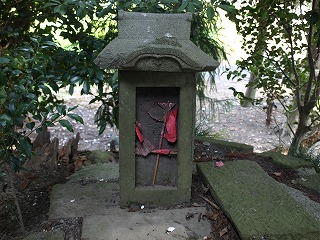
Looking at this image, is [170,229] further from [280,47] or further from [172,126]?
[280,47]

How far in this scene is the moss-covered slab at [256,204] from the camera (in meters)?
1.88

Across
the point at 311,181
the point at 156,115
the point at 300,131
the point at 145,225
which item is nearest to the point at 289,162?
the point at 311,181

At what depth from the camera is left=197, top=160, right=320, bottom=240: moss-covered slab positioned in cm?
→ 188

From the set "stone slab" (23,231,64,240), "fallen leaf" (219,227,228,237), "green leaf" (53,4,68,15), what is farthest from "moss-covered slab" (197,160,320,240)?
"green leaf" (53,4,68,15)

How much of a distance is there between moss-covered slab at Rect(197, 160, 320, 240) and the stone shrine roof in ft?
2.76

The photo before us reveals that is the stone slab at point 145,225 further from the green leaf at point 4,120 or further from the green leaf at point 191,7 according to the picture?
the green leaf at point 191,7

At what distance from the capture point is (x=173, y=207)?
7.54 feet

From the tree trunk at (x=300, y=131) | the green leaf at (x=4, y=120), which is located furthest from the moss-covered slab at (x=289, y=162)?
the green leaf at (x=4, y=120)

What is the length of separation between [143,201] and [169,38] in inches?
41.7

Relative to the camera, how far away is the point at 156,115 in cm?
224

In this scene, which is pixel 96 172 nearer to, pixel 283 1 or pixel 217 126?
pixel 283 1

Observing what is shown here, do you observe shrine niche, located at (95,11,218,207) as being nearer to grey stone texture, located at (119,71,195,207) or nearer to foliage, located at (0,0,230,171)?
grey stone texture, located at (119,71,195,207)

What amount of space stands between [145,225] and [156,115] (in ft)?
2.23

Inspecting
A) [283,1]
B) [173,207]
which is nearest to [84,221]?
[173,207]
